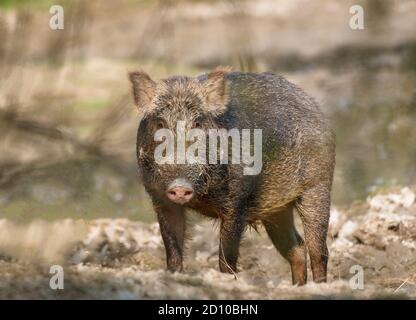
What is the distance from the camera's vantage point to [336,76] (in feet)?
51.0

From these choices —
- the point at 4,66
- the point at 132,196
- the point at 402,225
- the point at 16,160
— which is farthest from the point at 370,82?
the point at 4,66

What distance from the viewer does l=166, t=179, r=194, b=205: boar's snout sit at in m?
6.02

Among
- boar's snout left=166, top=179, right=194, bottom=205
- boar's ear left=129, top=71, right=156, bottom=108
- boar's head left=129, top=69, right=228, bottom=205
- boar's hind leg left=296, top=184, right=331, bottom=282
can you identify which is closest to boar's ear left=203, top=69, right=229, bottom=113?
boar's head left=129, top=69, right=228, bottom=205

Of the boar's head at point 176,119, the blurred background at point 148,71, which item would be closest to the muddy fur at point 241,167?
the boar's head at point 176,119

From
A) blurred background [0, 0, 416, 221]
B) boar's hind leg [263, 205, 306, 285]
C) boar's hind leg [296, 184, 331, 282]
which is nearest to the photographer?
blurred background [0, 0, 416, 221]

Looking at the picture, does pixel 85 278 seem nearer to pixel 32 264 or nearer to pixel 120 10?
pixel 32 264

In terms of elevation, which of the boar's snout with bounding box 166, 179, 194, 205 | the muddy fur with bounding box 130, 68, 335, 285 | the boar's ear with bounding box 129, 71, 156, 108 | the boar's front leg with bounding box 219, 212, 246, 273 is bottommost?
the boar's front leg with bounding box 219, 212, 246, 273

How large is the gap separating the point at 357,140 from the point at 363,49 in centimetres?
465

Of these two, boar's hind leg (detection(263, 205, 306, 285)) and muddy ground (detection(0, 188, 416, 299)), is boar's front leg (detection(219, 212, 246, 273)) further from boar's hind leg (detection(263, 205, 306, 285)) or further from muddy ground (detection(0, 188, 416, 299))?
Answer: boar's hind leg (detection(263, 205, 306, 285))

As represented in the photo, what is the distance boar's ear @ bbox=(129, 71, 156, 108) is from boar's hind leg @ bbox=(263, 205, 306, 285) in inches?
61.4

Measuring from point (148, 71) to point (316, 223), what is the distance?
2112mm

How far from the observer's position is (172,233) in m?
6.60

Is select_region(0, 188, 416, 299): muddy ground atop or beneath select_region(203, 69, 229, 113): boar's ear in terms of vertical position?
beneath

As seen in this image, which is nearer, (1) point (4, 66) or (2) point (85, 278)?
(2) point (85, 278)
